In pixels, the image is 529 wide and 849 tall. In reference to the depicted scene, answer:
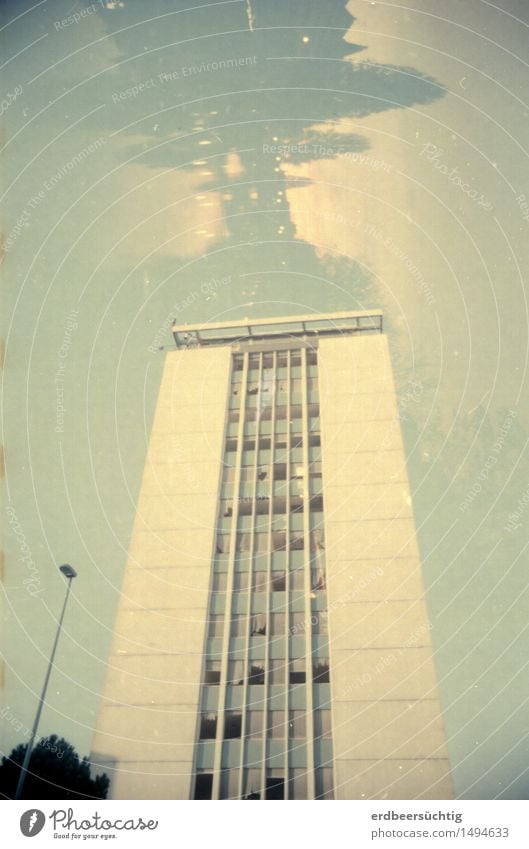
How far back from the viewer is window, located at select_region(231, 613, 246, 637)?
1334 centimetres

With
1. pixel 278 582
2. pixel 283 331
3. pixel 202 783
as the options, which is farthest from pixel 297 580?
pixel 283 331

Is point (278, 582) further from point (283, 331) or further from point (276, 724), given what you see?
point (283, 331)

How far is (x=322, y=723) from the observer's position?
39.0 ft

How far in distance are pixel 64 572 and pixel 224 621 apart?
5.95 metres

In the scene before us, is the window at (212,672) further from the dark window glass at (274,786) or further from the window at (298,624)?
the dark window glass at (274,786)

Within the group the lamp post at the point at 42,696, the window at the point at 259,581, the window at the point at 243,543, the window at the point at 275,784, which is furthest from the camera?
the window at the point at 243,543

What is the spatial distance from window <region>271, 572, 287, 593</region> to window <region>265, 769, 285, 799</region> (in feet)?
13.0

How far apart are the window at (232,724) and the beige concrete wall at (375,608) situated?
7.01ft

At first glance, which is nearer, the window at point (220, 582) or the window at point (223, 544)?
the window at point (220, 582)

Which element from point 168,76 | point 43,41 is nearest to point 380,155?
point 168,76

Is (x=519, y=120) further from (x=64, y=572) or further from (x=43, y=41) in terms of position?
(x=64, y=572)

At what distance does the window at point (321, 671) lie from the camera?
12461mm

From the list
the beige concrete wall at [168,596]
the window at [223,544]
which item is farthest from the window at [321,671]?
the window at [223,544]

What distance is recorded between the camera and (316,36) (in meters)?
7.27
